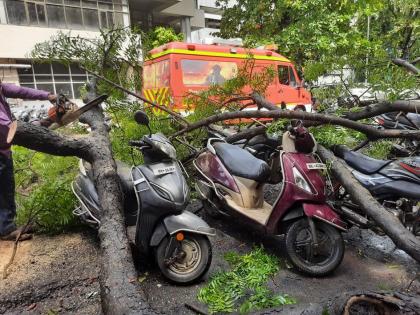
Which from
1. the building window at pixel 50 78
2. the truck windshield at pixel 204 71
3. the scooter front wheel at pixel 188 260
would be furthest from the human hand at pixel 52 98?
the building window at pixel 50 78

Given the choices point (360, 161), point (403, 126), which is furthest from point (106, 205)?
point (403, 126)

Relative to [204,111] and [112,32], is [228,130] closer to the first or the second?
[204,111]

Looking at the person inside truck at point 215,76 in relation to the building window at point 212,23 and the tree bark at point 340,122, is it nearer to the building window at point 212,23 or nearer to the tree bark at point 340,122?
the tree bark at point 340,122

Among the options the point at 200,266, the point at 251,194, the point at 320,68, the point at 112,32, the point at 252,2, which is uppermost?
the point at 252,2

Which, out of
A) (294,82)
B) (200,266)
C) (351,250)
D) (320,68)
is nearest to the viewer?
(200,266)

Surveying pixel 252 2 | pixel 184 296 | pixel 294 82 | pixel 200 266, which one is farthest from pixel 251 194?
pixel 252 2

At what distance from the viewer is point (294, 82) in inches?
484

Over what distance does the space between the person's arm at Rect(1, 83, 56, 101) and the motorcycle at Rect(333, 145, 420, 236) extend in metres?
3.08

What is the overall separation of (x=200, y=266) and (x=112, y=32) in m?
2.78

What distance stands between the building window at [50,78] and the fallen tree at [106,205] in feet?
45.9

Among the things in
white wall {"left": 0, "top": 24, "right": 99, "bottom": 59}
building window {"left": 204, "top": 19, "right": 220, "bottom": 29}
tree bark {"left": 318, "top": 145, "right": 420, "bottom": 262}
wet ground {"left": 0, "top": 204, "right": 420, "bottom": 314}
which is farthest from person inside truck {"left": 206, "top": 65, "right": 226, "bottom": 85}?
building window {"left": 204, "top": 19, "right": 220, "bottom": 29}

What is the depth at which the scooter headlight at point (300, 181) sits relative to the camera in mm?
2914

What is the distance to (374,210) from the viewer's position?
2.72m

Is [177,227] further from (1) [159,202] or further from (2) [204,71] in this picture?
(2) [204,71]
